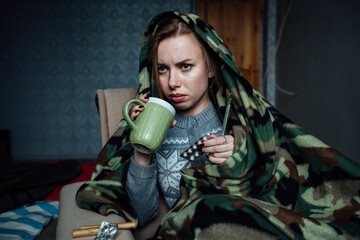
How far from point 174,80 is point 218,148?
0.25m

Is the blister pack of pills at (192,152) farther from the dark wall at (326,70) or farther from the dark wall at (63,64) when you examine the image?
the dark wall at (63,64)

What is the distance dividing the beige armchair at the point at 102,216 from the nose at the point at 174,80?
352 millimetres

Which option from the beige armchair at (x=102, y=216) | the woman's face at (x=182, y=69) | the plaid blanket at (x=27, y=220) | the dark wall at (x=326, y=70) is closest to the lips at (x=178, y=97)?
the woman's face at (x=182, y=69)

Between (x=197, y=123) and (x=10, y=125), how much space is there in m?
3.49

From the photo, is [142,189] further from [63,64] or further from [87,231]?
[63,64]

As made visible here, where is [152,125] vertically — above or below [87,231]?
above

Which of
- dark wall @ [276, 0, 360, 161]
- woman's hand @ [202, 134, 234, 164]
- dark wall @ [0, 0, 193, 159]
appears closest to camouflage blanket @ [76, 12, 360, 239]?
woman's hand @ [202, 134, 234, 164]

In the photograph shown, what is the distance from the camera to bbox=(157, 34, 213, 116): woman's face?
33.7 inches

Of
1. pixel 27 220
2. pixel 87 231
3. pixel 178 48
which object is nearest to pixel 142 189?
pixel 87 231

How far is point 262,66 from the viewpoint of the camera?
3.71 m

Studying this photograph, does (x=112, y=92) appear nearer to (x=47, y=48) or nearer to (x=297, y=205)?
(x=297, y=205)

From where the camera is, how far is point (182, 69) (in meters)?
0.87

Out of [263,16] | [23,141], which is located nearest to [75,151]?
[23,141]

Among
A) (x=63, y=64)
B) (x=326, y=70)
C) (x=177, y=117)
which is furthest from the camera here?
(x=63, y=64)
